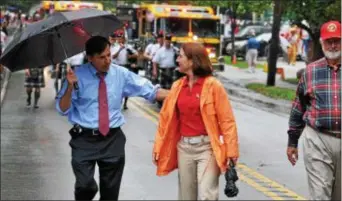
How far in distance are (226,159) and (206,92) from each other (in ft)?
1.97

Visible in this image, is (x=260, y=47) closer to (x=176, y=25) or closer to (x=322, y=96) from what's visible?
(x=176, y=25)

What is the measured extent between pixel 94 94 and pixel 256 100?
1501cm

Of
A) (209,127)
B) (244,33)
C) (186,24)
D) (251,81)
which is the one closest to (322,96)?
(209,127)

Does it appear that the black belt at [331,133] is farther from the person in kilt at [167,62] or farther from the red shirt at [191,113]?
the person in kilt at [167,62]

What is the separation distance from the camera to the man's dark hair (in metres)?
6.28

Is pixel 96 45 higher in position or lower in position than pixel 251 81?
higher

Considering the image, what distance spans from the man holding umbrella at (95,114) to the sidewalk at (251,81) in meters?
12.3

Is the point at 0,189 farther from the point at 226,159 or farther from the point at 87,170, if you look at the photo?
the point at 226,159

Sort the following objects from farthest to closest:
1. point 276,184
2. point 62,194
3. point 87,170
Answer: point 276,184 → point 62,194 → point 87,170

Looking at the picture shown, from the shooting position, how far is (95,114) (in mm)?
6250

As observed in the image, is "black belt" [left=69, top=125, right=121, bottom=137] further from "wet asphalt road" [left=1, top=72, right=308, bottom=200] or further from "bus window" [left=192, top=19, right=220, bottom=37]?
"bus window" [left=192, top=19, right=220, bottom=37]

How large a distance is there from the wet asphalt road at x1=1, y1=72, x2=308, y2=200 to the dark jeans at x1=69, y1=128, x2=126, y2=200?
7.27ft

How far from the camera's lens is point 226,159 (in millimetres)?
6441

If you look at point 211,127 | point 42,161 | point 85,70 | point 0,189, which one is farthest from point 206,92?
point 42,161
